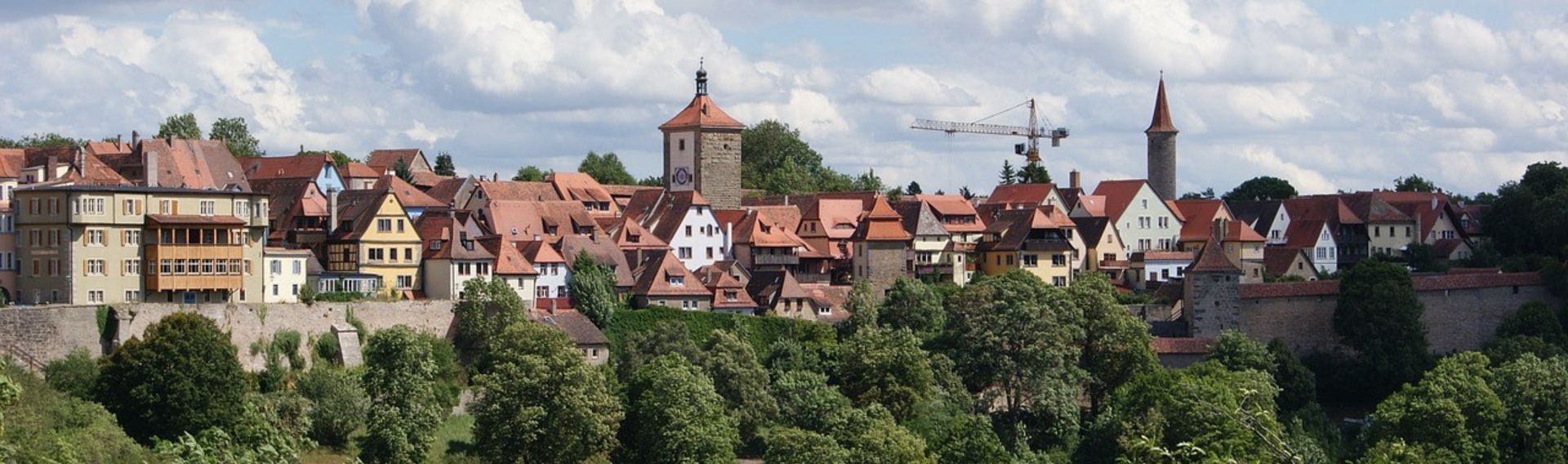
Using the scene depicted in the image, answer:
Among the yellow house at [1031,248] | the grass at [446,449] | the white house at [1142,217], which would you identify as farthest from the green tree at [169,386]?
the white house at [1142,217]

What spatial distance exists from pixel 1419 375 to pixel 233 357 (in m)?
37.1

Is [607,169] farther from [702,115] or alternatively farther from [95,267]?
[95,267]

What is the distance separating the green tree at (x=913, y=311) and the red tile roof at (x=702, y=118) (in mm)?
16604

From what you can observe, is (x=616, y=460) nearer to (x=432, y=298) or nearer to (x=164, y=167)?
(x=432, y=298)

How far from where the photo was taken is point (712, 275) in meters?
75.3

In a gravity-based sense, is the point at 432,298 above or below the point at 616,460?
above

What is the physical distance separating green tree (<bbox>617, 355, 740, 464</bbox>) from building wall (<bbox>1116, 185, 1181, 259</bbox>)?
34570 mm

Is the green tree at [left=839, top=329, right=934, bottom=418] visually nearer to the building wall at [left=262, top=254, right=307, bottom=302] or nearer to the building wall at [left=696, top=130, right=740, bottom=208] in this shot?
the building wall at [left=262, top=254, right=307, bottom=302]

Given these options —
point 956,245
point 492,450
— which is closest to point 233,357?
point 492,450

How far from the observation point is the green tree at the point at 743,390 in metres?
63.3

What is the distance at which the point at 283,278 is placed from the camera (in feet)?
212

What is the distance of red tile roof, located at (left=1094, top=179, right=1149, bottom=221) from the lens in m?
92.6

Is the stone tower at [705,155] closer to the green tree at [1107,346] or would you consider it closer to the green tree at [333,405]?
the green tree at [1107,346]

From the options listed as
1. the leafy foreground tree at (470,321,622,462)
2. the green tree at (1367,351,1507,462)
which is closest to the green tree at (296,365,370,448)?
the leafy foreground tree at (470,321,622,462)
